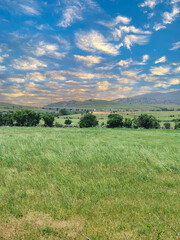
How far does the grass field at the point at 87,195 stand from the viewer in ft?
13.0

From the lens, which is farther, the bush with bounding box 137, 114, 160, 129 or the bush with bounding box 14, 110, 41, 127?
the bush with bounding box 14, 110, 41, 127

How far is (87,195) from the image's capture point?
540 centimetres

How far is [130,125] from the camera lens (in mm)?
83250

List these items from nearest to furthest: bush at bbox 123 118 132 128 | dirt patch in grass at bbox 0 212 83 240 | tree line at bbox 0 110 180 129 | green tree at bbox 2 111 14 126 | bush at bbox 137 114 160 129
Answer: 1. dirt patch in grass at bbox 0 212 83 240
2. bush at bbox 137 114 160 129
3. tree line at bbox 0 110 180 129
4. bush at bbox 123 118 132 128
5. green tree at bbox 2 111 14 126

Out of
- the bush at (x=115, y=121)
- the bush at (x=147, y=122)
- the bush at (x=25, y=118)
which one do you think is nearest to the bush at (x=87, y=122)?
the bush at (x=115, y=121)

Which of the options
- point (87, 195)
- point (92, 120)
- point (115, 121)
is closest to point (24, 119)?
point (92, 120)

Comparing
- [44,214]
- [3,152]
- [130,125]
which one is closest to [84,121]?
[130,125]

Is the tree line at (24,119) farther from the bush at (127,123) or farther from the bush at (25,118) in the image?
the bush at (127,123)

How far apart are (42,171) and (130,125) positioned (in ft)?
260

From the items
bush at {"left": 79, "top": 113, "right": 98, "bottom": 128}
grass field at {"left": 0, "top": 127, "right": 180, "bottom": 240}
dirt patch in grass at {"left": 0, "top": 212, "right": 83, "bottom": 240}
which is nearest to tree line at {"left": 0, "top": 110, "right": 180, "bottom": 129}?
bush at {"left": 79, "top": 113, "right": 98, "bottom": 128}

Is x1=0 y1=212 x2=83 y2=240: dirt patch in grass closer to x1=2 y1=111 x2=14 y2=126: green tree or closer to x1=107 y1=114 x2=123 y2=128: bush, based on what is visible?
x1=107 y1=114 x2=123 y2=128: bush

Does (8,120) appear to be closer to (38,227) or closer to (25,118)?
(25,118)

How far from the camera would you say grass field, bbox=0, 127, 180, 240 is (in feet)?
13.0

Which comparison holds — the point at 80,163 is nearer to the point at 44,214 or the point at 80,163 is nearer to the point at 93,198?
the point at 93,198
